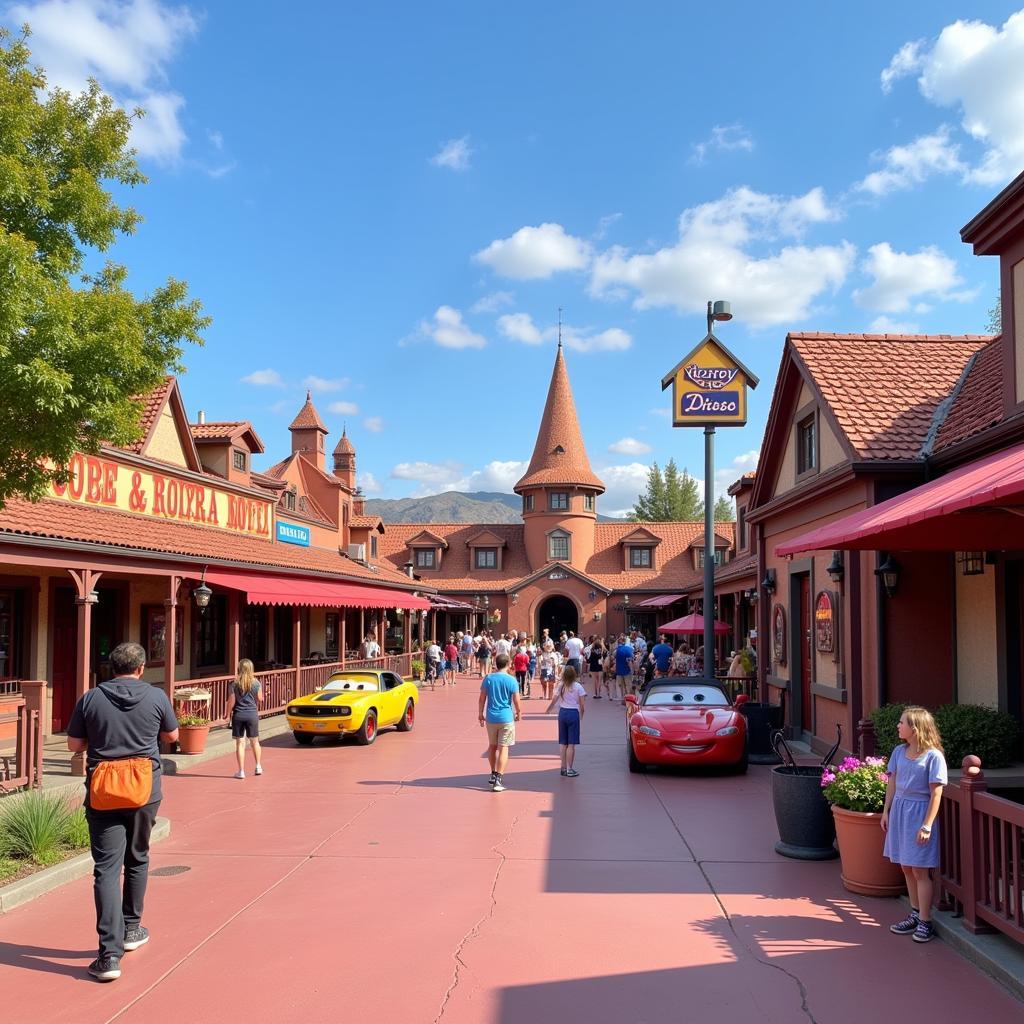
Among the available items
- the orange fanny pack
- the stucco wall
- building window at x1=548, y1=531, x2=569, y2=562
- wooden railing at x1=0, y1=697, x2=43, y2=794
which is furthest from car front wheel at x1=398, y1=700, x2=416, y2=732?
building window at x1=548, y1=531, x2=569, y2=562

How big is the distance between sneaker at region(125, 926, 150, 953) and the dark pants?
1.2 inches

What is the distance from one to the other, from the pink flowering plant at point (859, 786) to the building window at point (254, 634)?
58.4 feet

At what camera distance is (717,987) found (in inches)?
203

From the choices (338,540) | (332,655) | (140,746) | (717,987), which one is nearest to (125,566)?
(140,746)

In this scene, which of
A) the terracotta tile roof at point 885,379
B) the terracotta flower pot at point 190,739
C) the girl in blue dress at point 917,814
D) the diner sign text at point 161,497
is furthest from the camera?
the diner sign text at point 161,497

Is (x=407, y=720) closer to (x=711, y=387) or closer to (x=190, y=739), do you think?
(x=190, y=739)

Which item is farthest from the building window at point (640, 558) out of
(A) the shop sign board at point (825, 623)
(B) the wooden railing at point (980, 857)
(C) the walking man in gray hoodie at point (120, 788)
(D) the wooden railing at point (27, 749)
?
(C) the walking man in gray hoodie at point (120, 788)

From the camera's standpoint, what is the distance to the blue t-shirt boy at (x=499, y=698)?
11531 millimetres

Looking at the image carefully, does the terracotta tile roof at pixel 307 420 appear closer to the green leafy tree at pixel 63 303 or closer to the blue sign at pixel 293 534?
the blue sign at pixel 293 534

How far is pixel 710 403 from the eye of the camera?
16.6m

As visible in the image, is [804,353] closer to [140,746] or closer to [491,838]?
[491,838]

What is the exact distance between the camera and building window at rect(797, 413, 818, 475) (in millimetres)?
14109

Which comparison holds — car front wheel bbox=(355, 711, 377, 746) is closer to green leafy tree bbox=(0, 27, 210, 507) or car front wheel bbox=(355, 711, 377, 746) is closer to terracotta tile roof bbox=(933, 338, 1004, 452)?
green leafy tree bbox=(0, 27, 210, 507)

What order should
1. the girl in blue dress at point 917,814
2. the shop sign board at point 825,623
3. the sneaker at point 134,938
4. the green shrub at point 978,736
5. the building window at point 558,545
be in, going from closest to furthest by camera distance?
the sneaker at point 134,938 < the girl in blue dress at point 917,814 < the green shrub at point 978,736 < the shop sign board at point 825,623 < the building window at point 558,545
